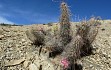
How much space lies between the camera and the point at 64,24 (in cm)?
916

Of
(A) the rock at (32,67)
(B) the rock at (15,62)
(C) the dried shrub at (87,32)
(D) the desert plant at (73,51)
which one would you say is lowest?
(A) the rock at (32,67)

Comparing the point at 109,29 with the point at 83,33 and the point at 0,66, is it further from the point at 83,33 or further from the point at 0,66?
the point at 0,66

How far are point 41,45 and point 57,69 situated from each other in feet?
6.76

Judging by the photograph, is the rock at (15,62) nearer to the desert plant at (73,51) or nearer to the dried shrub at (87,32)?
the desert plant at (73,51)

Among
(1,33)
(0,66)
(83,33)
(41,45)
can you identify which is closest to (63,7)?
(83,33)

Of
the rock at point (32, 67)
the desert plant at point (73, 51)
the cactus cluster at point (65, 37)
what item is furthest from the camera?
the cactus cluster at point (65, 37)

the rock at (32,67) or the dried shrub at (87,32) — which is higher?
the dried shrub at (87,32)

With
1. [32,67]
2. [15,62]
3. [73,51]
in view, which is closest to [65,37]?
[73,51]

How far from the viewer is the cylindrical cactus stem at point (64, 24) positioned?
9047 millimetres

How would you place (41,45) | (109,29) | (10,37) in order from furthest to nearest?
(109,29) < (10,37) < (41,45)

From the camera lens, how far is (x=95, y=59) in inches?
377

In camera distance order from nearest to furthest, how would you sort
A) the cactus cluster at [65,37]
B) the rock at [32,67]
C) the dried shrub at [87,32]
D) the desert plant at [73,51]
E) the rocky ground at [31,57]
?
1. the desert plant at [73,51]
2. the rock at [32,67]
3. the rocky ground at [31,57]
4. the cactus cluster at [65,37]
5. the dried shrub at [87,32]

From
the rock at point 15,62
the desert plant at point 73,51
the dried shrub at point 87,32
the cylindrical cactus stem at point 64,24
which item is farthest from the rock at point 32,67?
the dried shrub at point 87,32

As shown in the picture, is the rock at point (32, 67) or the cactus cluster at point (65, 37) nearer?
the rock at point (32, 67)
